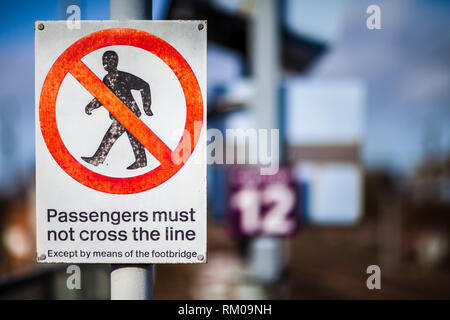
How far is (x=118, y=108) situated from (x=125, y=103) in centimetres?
3

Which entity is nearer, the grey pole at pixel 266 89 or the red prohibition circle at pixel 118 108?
the red prohibition circle at pixel 118 108

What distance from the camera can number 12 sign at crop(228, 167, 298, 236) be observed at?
12.1ft

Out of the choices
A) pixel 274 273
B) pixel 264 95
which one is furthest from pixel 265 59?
pixel 274 273

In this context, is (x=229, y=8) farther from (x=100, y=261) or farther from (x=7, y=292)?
(x=100, y=261)

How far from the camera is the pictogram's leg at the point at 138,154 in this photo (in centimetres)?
125

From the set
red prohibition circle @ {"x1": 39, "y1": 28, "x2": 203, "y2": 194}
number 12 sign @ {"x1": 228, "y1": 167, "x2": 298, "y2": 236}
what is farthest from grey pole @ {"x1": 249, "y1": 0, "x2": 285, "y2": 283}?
red prohibition circle @ {"x1": 39, "y1": 28, "x2": 203, "y2": 194}

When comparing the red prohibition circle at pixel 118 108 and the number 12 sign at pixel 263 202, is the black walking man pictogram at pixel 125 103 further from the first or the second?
the number 12 sign at pixel 263 202

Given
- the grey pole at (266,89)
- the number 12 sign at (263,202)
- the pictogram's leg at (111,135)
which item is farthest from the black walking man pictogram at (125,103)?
the grey pole at (266,89)

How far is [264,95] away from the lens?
5.47 meters

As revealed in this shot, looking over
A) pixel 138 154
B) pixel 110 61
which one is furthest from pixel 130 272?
pixel 110 61

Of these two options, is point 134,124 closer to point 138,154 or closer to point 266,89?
point 138,154

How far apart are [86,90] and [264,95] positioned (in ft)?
14.5

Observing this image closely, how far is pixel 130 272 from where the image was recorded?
130 cm

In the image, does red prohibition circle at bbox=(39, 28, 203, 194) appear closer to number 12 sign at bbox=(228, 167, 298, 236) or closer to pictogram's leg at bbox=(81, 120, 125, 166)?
pictogram's leg at bbox=(81, 120, 125, 166)
